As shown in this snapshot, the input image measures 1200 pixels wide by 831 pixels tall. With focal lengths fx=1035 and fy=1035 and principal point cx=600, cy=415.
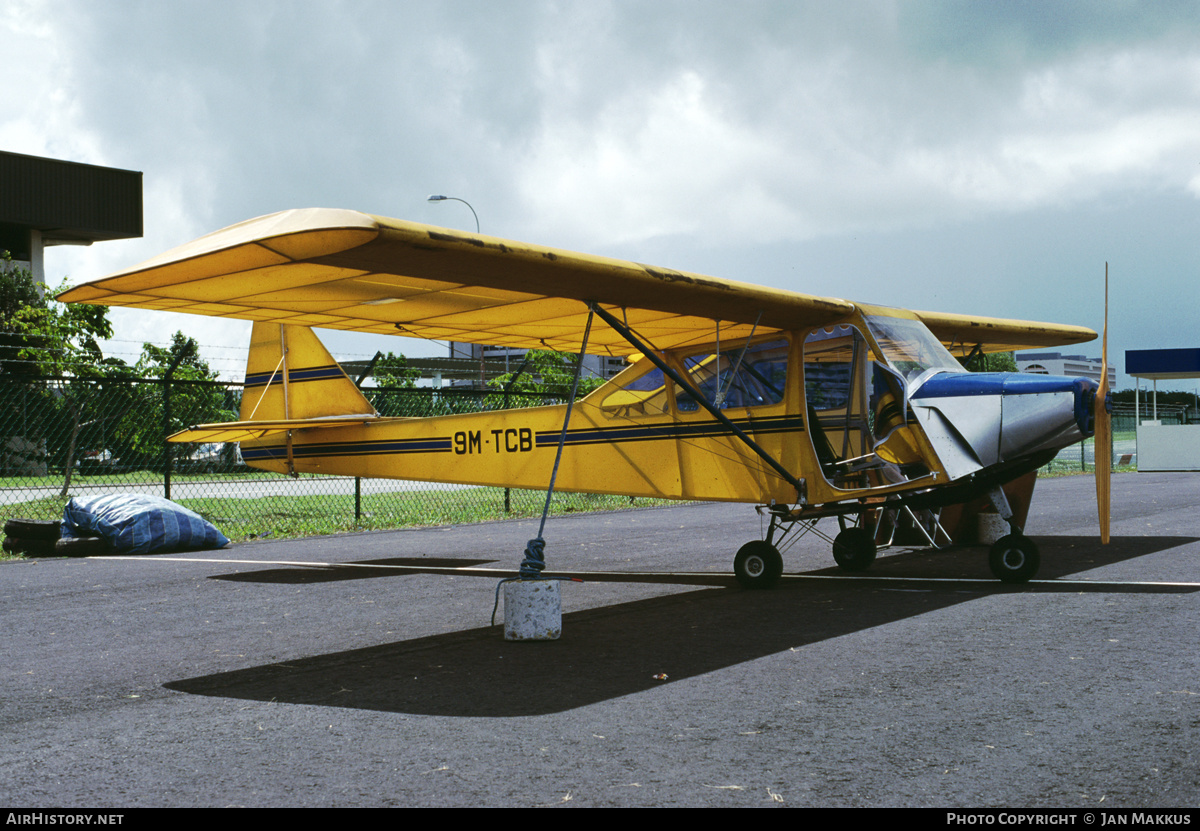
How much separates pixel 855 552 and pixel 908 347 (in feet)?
6.65

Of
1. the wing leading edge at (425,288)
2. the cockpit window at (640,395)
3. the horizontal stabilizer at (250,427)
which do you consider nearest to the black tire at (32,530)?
the horizontal stabilizer at (250,427)

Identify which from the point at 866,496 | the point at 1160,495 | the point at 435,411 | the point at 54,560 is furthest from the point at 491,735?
the point at 435,411

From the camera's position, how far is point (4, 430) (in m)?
19.4

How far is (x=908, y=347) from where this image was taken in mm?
8727

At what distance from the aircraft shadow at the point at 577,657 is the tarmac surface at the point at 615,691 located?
0.03 metres

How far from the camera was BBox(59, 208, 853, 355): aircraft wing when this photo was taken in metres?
5.50

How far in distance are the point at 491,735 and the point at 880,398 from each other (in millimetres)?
5266

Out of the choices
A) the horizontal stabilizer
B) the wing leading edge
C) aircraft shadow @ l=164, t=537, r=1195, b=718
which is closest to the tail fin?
the horizontal stabilizer

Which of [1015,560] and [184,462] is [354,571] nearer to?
[1015,560]

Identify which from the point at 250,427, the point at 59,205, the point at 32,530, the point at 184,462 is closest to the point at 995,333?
the point at 250,427

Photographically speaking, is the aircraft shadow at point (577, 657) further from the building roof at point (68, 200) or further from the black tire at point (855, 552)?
the building roof at point (68, 200)

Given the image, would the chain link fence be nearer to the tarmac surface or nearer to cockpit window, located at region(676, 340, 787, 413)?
the tarmac surface

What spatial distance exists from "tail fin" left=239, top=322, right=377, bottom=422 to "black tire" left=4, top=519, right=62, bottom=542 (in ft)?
7.97

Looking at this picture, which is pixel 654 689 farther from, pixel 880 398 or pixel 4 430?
pixel 4 430
